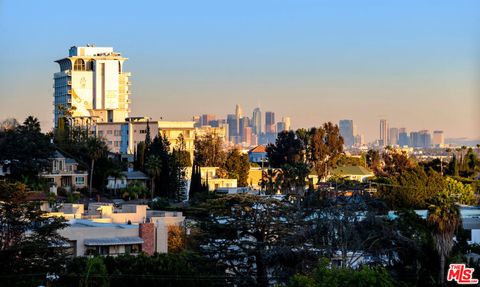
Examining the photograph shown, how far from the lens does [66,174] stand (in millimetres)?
68625

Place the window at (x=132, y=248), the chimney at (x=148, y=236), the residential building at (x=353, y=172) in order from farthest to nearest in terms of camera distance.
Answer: the residential building at (x=353, y=172), the chimney at (x=148, y=236), the window at (x=132, y=248)

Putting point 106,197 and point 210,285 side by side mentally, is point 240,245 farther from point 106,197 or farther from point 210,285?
point 106,197

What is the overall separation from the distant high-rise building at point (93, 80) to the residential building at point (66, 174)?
46.8 metres

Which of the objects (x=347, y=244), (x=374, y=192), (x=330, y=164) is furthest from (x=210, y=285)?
(x=330, y=164)

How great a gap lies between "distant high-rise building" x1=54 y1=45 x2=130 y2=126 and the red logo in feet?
289

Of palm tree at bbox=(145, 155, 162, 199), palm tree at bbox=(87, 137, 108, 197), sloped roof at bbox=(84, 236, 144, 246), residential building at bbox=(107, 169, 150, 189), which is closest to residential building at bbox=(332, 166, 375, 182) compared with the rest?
residential building at bbox=(107, 169, 150, 189)

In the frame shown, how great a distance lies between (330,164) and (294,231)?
201ft

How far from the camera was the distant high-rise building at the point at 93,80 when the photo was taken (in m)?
119

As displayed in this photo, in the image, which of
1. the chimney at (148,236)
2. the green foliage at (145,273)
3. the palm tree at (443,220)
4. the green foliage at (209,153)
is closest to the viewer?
the green foliage at (145,273)

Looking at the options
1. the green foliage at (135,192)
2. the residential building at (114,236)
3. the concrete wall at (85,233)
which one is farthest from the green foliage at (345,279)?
the green foliage at (135,192)

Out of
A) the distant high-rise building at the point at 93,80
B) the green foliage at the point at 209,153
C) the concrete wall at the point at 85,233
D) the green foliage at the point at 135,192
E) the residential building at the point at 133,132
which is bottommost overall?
the concrete wall at the point at 85,233

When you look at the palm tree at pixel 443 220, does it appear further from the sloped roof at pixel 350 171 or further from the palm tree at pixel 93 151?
the sloped roof at pixel 350 171

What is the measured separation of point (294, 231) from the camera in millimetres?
34312

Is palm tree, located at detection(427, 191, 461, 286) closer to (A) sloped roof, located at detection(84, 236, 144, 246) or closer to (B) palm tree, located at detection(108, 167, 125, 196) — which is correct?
(A) sloped roof, located at detection(84, 236, 144, 246)
